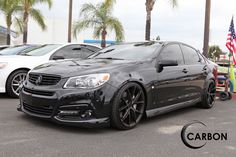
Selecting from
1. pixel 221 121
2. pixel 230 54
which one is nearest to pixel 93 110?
pixel 221 121

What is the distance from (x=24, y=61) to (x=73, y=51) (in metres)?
1.47

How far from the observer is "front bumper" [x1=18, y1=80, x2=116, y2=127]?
395 cm

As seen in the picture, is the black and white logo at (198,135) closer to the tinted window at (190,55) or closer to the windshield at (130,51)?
the windshield at (130,51)

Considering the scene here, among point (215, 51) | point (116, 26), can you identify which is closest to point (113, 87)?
point (116, 26)

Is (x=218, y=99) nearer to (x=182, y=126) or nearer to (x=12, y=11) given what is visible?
(x=182, y=126)

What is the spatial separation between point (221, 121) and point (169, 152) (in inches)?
83.4

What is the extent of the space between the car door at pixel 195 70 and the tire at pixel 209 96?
0.26 m

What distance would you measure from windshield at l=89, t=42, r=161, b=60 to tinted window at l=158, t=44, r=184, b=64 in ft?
0.54

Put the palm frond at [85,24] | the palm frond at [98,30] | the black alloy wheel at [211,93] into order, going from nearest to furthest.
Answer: the black alloy wheel at [211,93], the palm frond at [85,24], the palm frond at [98,30]

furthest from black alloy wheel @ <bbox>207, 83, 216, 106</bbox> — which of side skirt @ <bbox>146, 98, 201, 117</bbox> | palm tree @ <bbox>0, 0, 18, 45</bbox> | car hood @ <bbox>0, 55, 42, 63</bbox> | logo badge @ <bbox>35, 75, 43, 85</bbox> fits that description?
palm tree @ <bbox>0, 0, 18, 45</bbox>

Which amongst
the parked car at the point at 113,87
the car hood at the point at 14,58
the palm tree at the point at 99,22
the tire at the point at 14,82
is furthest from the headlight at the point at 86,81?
the palm tree at the point at 99,22

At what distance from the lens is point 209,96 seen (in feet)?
21.1

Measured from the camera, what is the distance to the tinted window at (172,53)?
5158 mm

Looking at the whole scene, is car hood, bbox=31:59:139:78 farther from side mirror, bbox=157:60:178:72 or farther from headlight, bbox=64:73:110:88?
side mirror, bbox=157:60:178:72
